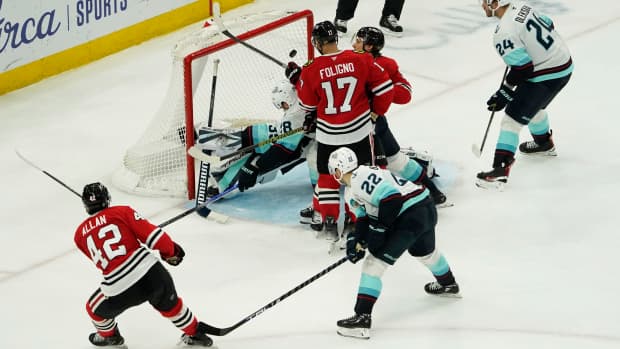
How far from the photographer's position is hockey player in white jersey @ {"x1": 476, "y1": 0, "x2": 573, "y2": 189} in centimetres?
536

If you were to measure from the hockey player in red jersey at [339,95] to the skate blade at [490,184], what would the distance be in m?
0.86

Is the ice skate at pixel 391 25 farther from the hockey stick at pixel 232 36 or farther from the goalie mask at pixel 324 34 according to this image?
the goalie mask at pixel 324 34

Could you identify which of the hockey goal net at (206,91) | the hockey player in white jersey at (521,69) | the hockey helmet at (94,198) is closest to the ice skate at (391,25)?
the hockey goal net at (206,91)

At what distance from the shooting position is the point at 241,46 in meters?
5.97

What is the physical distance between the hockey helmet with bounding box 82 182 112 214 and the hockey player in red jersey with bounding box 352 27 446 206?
1.49 metres

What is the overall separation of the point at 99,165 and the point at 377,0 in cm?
319

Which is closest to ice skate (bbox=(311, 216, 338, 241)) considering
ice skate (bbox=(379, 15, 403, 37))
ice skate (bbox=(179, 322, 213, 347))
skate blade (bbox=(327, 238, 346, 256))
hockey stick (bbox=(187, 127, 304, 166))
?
skate blade (bbox=(327, 238, 346, 256))

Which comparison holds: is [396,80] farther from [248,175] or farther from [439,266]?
[439,266]

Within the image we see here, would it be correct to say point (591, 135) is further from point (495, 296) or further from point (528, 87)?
point (495, 296)

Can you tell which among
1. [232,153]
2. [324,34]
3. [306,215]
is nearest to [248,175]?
[232,153]

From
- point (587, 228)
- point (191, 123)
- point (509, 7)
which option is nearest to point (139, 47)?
point (191, 123)

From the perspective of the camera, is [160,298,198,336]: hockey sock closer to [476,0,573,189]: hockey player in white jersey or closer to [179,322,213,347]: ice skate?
[179,322,213,347]: ice skate

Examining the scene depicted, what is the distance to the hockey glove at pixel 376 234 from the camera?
4277 mm

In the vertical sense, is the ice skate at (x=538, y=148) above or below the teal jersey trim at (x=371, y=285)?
below
